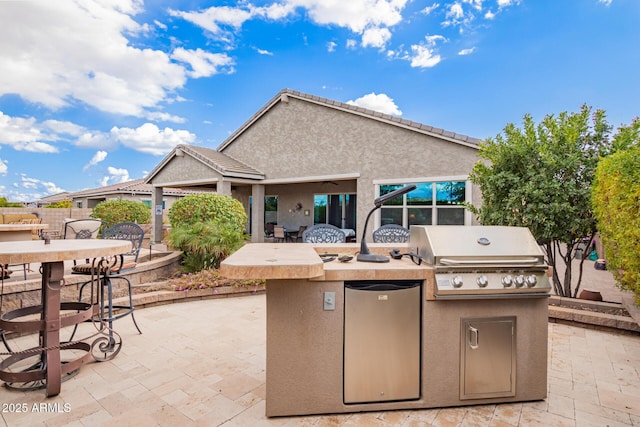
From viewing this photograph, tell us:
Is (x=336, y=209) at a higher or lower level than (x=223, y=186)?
lower

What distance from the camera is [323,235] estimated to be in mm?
4418

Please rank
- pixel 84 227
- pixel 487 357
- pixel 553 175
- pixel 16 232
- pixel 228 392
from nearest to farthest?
pixel 487 357
pixel 228 392
pixel 553 175
pixel 84 227
pixel 16 232

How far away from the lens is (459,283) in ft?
7.07

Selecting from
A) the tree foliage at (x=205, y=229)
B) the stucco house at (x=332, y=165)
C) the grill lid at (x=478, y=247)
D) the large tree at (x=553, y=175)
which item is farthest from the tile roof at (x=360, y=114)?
the grill lid at (x=478, y=247)

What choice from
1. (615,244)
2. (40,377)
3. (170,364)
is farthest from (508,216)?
(40,377)

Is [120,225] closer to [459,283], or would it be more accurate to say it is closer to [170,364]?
[170,364]

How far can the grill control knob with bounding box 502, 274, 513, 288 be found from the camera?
2205 millimetres

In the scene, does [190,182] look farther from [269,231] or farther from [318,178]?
[318,178]

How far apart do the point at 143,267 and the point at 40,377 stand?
132 inches

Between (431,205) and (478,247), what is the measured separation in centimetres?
668

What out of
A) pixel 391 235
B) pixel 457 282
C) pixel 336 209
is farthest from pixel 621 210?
pixel 336 209

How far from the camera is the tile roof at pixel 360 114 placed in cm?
808

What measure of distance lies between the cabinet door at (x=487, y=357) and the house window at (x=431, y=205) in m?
6.19

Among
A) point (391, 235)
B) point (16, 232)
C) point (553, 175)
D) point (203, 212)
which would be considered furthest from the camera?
point (203, 212)
